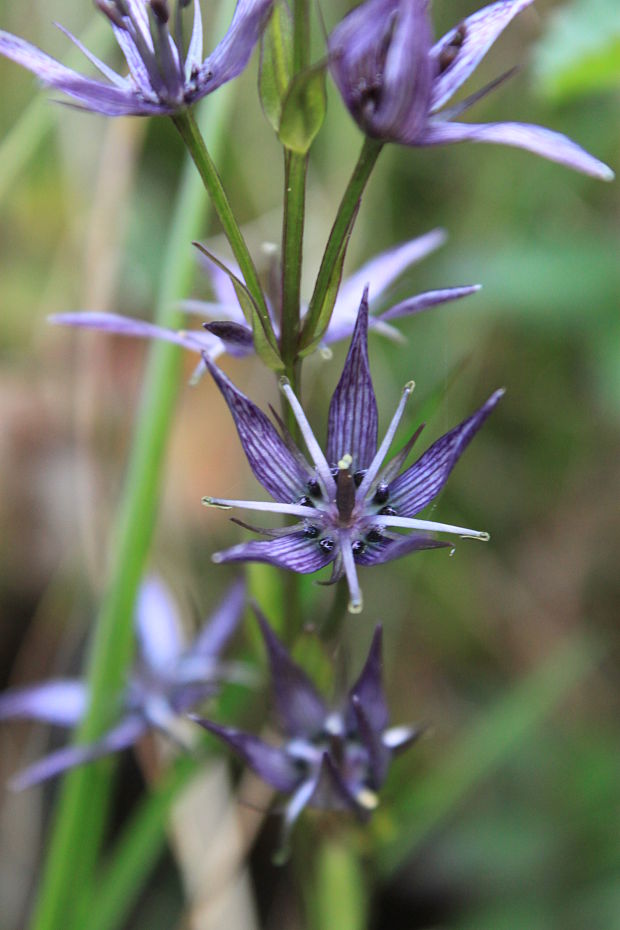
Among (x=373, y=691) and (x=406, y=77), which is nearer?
(x=406, y=77)

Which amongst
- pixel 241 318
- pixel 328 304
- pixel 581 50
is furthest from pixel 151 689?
pixel 581 50

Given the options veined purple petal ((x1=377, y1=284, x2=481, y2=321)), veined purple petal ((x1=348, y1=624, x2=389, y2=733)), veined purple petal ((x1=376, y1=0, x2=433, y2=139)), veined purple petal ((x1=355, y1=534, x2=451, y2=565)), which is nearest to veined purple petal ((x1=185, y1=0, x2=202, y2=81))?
veined purple petal ((x1=376, y1=0, x2=433, y2=139))

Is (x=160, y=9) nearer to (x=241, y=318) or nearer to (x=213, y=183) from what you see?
(x=213, y=183)

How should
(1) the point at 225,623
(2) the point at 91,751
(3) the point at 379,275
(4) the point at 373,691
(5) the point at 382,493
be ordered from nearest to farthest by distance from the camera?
(5) the point at 382,493 → (4) the point at 373,691 → (3) the point at 379,275 → (2) the point at 91,751 → (1) the point at 225,623

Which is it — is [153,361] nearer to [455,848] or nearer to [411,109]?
[411,109]

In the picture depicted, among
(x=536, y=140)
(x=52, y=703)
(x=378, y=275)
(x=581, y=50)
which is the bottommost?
(x=52, y=703)

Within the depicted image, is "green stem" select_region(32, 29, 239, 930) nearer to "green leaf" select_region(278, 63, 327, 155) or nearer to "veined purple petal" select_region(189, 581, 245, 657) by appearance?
"veined purple petal" select_region(189, 581, 245, 657)
